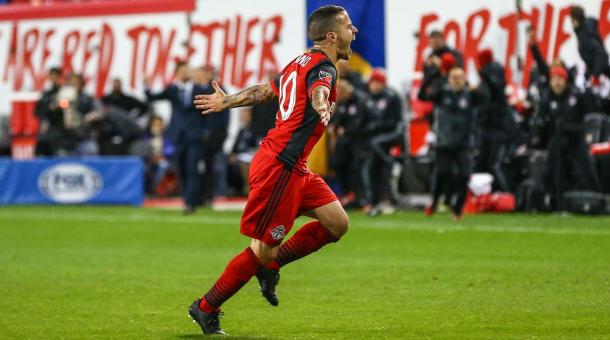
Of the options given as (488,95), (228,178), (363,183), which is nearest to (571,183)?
(488,95)

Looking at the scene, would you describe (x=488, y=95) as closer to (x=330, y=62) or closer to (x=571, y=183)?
(x=571, y=183)

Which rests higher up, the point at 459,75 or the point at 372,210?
the point at 459,75

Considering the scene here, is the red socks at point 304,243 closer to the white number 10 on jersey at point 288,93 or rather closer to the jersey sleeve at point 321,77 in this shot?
the white number 10 on jersey at point 288,93

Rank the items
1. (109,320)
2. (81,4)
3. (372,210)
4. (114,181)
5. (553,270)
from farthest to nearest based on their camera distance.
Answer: (81,4)
(114,181)
(372,210)
(553,270)
(109,320)

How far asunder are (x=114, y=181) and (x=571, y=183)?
8075 millimetres

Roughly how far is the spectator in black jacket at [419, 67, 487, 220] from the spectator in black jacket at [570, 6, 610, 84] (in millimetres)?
1611

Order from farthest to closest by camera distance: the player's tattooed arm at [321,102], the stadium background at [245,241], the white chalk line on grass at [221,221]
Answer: the white chalk line on grass at [221,221], the stadium background at [245,241], the player's tattooed arm at [321,102]

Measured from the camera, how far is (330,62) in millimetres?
8484

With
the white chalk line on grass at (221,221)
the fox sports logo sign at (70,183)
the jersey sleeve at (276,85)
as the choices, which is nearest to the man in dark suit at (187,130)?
the white chalk line on grass at (221,221)

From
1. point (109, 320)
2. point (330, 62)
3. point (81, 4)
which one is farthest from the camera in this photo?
point (81, 4)

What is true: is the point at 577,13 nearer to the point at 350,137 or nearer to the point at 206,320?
the point at 350,137

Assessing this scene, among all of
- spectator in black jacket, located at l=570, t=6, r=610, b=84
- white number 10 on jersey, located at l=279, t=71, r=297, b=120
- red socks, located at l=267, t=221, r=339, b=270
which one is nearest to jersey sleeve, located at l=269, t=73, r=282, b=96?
white number 10 on jersey, located at l=279, t=71, r=297, b=120

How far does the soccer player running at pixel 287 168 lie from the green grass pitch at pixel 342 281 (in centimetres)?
39

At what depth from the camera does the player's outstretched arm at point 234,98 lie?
8.78m
